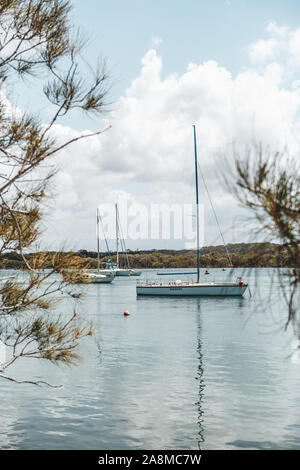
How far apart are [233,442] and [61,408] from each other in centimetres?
423

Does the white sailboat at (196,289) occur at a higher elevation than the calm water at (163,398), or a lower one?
higher

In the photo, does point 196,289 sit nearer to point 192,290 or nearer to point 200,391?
point 192,290

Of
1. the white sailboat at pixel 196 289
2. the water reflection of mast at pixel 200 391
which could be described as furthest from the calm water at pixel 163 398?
the white sailboat at pixel 196 289

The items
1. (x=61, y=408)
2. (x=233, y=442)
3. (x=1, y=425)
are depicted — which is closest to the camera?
(x=233, y=442)

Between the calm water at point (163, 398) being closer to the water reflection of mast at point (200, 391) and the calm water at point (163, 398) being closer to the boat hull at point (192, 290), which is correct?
the water reflection of mast at point (200, 391)

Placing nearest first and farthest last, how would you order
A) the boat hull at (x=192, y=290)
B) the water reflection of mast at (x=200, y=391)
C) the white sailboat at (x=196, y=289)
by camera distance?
the water reflection of mast at (x=200, y=391) → the white sailboat at (x=196, y=289) → the boat hull at (x=192, y=290)

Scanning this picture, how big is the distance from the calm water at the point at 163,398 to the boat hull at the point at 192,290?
1634 centimetres

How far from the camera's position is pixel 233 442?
354 inches

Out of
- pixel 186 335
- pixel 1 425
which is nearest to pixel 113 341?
pixel 186 335

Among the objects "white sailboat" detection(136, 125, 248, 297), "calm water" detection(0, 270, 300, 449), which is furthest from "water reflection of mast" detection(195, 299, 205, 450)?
"white sailboat" detection(136, 125, 248, 297)

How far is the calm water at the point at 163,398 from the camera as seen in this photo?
916 cm

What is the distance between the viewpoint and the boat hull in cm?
3844

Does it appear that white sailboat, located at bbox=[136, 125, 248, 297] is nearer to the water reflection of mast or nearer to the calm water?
the water reflection of mast

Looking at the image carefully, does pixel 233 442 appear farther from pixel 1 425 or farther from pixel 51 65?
pixel 51 65
